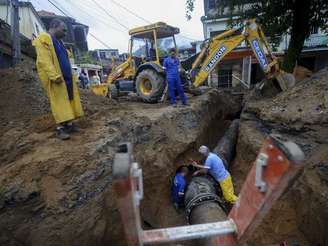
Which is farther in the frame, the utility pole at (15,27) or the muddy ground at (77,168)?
the utility pole at (15,27)

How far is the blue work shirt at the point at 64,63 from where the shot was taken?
10.7 ft

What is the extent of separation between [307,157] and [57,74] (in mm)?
3819

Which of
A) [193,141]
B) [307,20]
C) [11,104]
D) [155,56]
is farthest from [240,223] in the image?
[307,20]

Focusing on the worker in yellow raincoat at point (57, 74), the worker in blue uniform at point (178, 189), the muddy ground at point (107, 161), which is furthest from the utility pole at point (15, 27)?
the worker in blue uniform at point (178, 189)

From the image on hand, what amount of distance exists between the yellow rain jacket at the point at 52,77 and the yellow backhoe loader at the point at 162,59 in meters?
3.84

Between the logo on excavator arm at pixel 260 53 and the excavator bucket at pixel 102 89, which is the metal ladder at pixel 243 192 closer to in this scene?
the logo on excavator arm at pixel 260 53

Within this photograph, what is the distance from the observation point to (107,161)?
318cm

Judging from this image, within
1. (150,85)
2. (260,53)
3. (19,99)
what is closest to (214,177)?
(260,53)

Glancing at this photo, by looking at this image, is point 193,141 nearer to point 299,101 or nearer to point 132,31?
point 299,101

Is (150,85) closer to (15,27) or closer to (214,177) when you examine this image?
(15,27)

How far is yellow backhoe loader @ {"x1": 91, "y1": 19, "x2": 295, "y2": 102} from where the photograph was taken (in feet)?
20.1

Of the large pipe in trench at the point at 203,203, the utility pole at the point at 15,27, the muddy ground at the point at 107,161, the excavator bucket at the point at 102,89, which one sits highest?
the utility pole at the point at 15,27

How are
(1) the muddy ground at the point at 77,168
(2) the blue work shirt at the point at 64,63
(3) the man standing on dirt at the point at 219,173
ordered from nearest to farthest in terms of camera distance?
(1) the muddy ground at the point at 77,168 → (2) the blue work shirt at the point at 64,63 → (3) the man standing on dirt at the point at 219,173

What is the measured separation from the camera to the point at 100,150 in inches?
128
